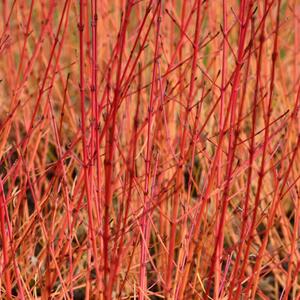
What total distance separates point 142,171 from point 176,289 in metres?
1.17

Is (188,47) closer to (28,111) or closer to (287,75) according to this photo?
(28,111)

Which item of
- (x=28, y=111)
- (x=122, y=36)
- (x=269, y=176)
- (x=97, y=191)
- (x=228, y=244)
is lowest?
(x=228, y=244)

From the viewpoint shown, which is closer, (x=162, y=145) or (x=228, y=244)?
(x=162, y=145)

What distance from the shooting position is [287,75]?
13.9ft

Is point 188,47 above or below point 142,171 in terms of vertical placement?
above

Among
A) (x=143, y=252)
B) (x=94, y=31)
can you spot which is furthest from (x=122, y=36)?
(x=143, y=252)

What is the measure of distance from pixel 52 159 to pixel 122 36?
2298 millimetres

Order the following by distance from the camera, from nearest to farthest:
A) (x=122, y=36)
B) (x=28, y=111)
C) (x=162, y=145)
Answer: (x=122, y=36)
(x=162, y=145)
(x=28, y=111)

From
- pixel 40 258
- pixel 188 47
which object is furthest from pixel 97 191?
pixel 188 47

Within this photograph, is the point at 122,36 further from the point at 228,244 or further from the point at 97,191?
the point at 228,244

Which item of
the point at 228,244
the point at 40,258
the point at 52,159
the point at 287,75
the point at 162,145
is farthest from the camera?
the point at 287,75

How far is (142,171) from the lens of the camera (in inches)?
122

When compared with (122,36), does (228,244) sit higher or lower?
lower

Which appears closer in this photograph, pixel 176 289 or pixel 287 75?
pixel 176 289
